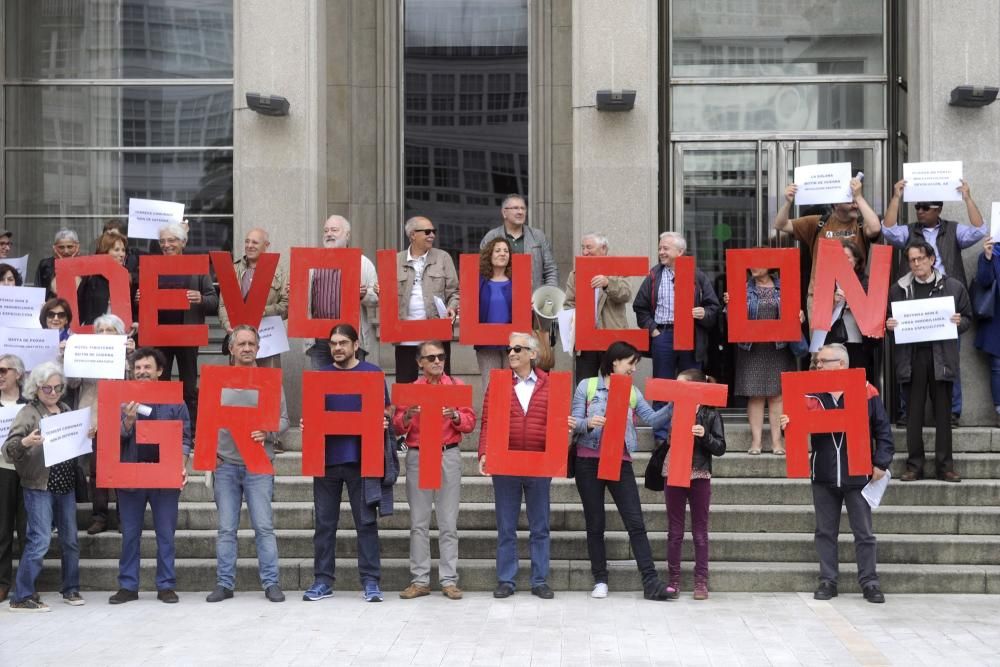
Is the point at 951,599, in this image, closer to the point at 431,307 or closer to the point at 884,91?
the point at 431,307

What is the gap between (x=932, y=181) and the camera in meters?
12.7

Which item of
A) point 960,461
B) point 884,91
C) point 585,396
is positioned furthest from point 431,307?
point 884,91

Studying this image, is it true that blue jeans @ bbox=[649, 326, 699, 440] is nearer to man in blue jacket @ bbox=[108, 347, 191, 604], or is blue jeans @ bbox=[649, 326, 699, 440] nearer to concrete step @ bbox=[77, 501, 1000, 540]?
concrete step @ bbox=[77, 501, 1000, 540]

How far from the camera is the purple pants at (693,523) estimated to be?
1087 centimetres

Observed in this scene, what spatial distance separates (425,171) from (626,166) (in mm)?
3158

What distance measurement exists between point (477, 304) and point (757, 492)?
293 centimetres

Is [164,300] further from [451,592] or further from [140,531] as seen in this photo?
[451,592]

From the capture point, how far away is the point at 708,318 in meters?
12.4

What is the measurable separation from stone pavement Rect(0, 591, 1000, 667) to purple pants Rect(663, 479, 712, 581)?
289 millimetres

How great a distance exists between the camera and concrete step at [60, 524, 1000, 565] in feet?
37.5

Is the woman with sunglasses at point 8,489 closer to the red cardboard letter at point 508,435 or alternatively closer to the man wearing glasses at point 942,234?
the red cardboard letter at point 508,435

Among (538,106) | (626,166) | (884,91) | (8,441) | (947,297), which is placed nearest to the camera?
(8,441)

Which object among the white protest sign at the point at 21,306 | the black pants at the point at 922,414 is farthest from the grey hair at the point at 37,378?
the black pants at the point at 922,414

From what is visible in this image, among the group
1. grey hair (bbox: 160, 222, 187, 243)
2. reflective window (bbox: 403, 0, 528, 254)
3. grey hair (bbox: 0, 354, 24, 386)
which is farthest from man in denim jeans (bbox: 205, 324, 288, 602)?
reflective window (bbox: 403, 0, 528, 254)
